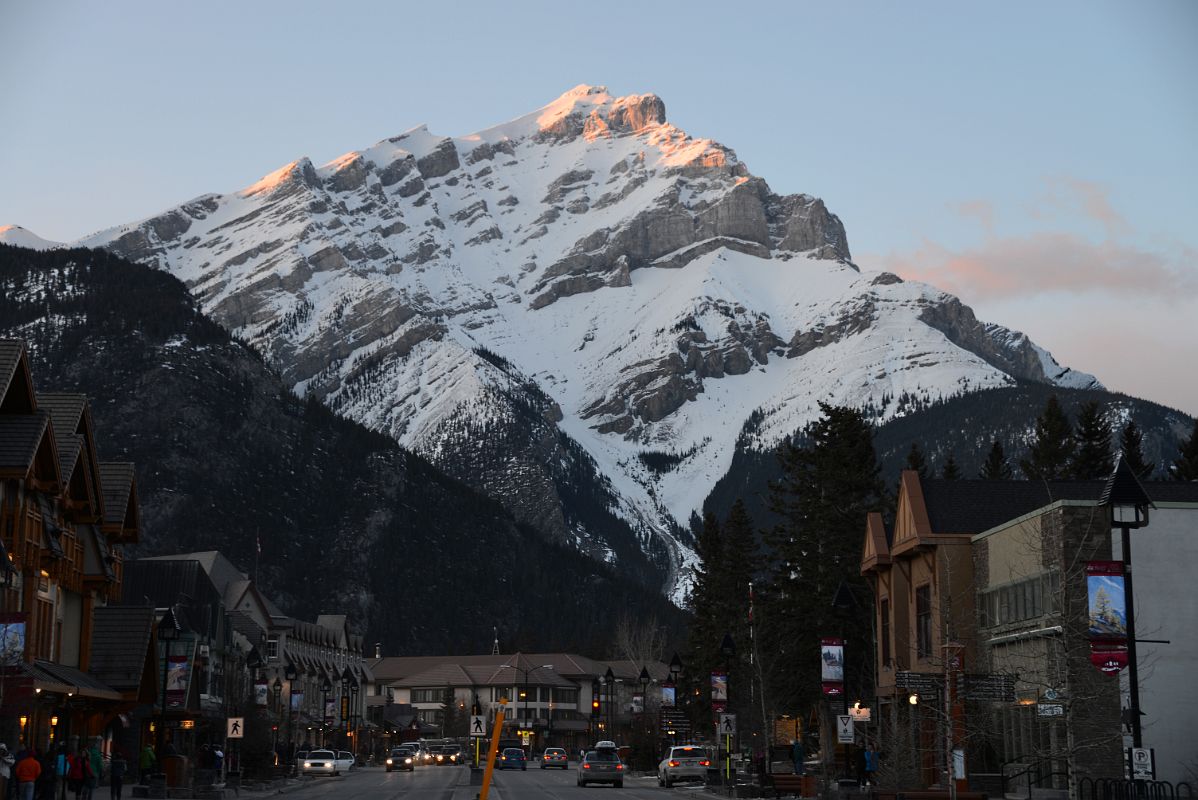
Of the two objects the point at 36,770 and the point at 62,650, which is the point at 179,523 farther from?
the point at 36,770

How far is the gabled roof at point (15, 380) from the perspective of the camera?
44406 mm

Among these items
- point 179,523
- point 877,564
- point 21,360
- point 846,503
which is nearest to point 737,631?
point 846,503

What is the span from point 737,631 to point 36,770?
2667 inches

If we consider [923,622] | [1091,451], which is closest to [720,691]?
[923,622]

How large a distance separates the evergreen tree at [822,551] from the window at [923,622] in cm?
1341

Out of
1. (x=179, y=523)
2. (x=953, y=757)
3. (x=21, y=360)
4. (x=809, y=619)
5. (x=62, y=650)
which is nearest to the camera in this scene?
(x=953, y=757)

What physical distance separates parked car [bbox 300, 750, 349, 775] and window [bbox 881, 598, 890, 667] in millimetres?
36421

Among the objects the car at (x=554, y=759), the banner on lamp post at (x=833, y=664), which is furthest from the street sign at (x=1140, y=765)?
the car at (x=554, y=759)

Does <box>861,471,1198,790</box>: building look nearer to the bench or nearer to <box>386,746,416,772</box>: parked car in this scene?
the bench

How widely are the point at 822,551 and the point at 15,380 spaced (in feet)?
138

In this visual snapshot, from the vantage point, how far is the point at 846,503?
7950cm

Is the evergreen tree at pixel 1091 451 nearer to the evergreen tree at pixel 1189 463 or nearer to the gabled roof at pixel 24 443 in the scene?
the evergreen tree at pixel 1189 463

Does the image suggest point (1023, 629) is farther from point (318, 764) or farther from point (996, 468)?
point (996, 468)

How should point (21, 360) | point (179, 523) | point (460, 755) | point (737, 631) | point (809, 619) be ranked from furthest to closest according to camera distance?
point (179, 523) < point (460, 755) < point (737, 631) < point (809, 619) < point (21, 360)
